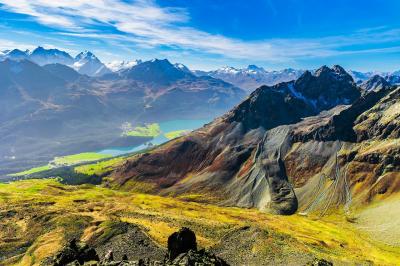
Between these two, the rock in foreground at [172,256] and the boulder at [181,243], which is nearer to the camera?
the rock in foreground at [172,256]

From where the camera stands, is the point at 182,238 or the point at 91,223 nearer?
the point at 182,238

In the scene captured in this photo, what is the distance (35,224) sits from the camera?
162000mm

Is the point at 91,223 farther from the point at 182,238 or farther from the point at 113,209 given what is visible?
the point at 182,238

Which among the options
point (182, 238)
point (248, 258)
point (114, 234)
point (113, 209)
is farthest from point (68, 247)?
point (113, 209)

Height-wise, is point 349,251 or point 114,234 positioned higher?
point 114,234

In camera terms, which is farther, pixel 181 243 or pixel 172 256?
pixel 181 243

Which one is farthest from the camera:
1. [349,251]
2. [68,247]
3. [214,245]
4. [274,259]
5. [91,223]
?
[349,251]

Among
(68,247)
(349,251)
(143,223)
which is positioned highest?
(68,247)

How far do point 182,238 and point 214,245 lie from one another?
39.9m

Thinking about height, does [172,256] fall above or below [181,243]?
below

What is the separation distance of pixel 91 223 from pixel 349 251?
362ft

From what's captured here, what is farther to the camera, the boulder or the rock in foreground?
the boulder

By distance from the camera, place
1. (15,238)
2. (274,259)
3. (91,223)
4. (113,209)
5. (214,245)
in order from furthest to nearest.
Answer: (113,209) < (91,223) < (15,238) < (214,245) < (274,259)

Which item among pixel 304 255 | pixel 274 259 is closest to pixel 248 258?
pixel 274 259
